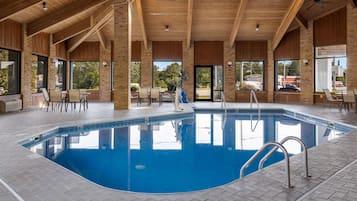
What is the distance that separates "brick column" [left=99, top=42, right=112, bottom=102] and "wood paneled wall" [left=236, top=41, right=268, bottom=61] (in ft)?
23.1

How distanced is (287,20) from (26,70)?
36.8 feet

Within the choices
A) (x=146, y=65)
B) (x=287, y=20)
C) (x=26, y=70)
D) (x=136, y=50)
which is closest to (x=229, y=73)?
(x=287, y=20)

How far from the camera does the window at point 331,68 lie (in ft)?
42.9

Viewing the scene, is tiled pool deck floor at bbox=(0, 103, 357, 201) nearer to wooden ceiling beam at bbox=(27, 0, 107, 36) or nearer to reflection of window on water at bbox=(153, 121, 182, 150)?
reflection of window on water at bbox=(153, 121, 182, 150)

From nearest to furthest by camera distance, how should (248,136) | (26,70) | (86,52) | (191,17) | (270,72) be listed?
(248,136), (26,70), (191,17), (270,72), (86,52)

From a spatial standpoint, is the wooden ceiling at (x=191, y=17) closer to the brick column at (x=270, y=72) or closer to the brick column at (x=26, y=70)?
the brick column at (x=26, y=70)

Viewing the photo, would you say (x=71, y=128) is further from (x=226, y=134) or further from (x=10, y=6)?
(x=10, y=6)

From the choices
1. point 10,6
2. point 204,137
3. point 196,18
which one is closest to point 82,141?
point 204,137

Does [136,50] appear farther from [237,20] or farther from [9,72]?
[9,72]

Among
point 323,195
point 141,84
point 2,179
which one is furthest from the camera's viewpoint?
point 141,84

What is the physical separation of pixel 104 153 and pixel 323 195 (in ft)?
12.8

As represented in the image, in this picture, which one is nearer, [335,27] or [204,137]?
[204,137]

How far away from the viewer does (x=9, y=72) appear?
437 inches

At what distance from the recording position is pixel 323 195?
2943 mm
